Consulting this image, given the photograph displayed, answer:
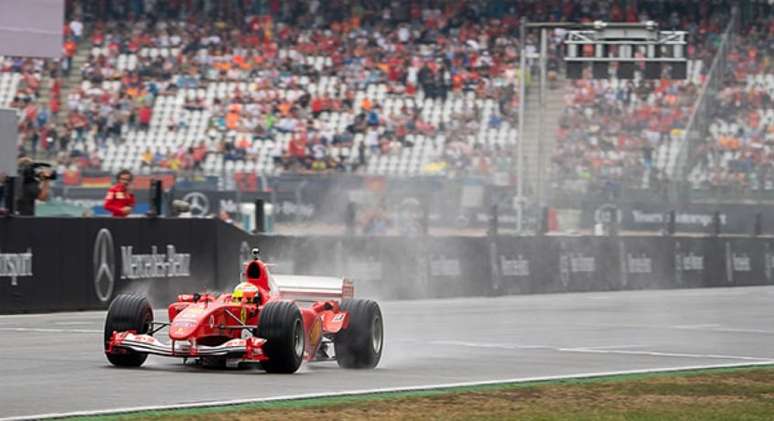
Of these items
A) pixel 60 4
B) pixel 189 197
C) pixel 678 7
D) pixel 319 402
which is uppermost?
pixel 678 7

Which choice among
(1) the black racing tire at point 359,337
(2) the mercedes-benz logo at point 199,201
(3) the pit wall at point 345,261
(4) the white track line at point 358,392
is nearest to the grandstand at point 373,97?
(2) the mercedes-benz logo at point 199,201

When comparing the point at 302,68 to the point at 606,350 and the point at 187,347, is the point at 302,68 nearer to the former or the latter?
the point at 606,350

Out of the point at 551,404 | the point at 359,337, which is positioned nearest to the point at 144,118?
the point at 359,337

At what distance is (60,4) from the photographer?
26969mm

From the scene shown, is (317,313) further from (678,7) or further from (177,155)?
(678,7)

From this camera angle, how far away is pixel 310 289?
594 inches

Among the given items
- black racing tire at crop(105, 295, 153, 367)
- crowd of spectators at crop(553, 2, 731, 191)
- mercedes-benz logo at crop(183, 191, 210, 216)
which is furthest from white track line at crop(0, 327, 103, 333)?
crowd of spectators at crop(553, 2, 731, 191)

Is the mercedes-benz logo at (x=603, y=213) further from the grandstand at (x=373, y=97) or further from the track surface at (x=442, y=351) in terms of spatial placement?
the track surface at (x=442, y=351)

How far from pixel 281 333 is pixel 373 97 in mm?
33286

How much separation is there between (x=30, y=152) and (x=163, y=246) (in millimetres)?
20638

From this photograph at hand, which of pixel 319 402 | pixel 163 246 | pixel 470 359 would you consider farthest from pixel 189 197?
pixel 319 402

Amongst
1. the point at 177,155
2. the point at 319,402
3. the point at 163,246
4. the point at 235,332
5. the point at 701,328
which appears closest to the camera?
the point at 319,402

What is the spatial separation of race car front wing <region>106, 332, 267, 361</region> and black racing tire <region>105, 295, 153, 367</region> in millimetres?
66

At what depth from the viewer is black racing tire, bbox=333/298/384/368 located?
47.4 ft
